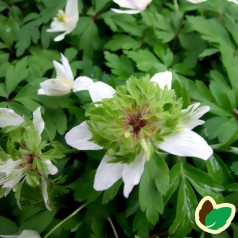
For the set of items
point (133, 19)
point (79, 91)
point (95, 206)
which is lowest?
point (95, 206)

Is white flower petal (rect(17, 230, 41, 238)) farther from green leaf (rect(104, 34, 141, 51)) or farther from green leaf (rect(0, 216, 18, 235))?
green leaf (rect(104, 34, 141, 51))

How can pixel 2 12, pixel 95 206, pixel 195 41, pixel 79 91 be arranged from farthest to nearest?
pixel 2 12
pixel 195 41
pixel 79 91
pixel 95 206

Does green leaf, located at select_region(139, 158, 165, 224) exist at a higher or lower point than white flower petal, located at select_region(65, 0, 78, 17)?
lower

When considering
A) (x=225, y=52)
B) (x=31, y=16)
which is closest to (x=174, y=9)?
(x=225, y=52)

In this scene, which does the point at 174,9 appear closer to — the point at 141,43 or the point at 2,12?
the point at 141,43

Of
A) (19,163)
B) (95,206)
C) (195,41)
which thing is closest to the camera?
(19,163)

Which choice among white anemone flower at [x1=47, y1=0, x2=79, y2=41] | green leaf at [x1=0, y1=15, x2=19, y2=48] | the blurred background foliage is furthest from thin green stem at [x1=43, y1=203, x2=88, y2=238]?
green leaf at [x1=0, y1=15, x2=19, y2=48]
